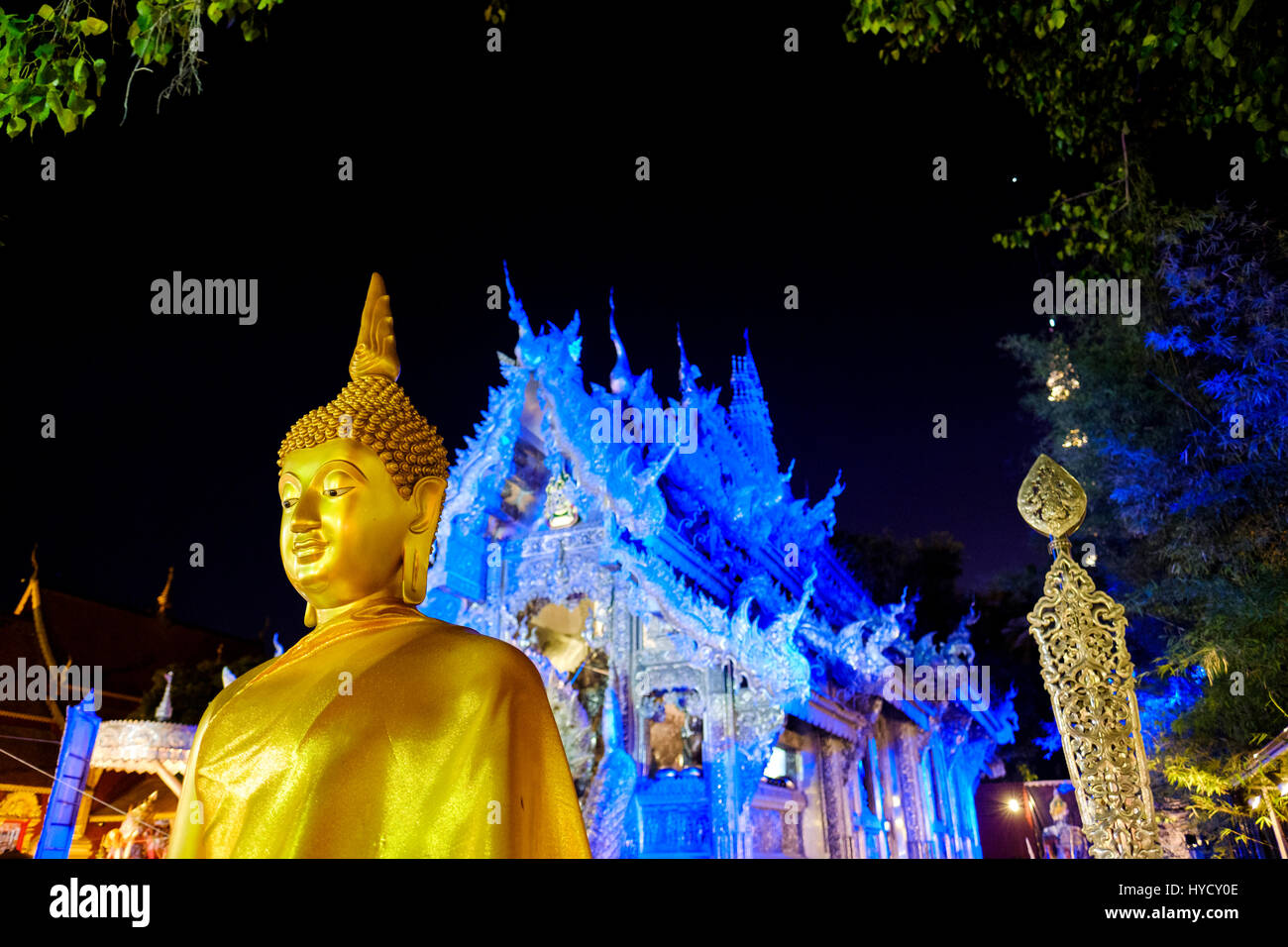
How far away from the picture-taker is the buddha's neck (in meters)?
2.09

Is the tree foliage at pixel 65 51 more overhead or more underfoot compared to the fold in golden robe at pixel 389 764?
more overhead

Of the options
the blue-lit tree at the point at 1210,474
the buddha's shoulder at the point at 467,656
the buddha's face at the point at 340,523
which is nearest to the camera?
the buddha's shoulder at the point at 467,656

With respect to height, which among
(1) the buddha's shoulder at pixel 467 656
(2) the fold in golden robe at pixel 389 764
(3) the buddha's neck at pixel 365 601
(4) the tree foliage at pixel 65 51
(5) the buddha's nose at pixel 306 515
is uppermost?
(4) the tree foliage at pixel 65 51

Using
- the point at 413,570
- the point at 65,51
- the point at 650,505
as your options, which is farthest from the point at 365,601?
the point at 650,505

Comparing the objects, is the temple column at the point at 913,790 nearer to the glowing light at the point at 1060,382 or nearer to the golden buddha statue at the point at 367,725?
the glowing light at the point at 1060,382

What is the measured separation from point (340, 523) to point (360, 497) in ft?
0.28

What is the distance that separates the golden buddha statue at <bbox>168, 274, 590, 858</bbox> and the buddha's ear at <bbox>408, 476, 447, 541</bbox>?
43mm

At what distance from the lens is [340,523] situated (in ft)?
6.81

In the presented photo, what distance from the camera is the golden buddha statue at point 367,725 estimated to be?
1.63 meters

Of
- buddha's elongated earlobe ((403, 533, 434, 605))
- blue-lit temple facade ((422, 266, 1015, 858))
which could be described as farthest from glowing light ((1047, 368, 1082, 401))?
buddha's elongated earlobe ((403, 533, 434, 605))

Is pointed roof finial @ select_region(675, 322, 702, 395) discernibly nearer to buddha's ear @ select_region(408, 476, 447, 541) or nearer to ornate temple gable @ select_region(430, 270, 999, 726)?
ornate temple gable @ select_region(430, 270, 999, 726)

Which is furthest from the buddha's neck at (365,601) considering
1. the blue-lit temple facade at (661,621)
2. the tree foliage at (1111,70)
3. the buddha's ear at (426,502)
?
the blue-lit temple facade at (661,621)

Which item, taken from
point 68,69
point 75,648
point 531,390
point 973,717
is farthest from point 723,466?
point 75,648
